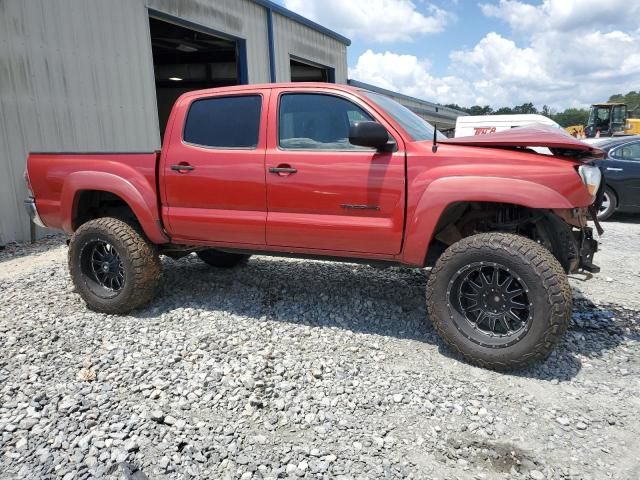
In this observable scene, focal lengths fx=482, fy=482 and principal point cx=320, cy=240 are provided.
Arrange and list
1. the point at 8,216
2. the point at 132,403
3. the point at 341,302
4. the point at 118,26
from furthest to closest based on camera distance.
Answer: the point at 118,26 < the point at 8,216 < the point at 341,302 < the point at 132,403

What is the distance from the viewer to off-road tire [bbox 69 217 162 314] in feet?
13.9

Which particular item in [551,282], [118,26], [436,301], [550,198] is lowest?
[436,301]

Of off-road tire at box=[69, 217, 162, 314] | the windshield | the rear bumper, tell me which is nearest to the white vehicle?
the windshield

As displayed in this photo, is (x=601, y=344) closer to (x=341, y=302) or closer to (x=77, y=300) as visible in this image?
(x=341, y=302)

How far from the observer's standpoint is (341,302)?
4.52 m

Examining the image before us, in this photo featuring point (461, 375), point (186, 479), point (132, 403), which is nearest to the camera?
point (186, 479)

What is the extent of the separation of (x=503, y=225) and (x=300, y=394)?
1.90 m

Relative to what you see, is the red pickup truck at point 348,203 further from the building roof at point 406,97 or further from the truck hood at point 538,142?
the building roof at point 406,97

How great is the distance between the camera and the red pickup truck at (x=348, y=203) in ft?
10.5

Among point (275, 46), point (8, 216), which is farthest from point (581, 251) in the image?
point (275, 46)

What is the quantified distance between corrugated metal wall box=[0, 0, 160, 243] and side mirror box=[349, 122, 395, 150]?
20.6 feet

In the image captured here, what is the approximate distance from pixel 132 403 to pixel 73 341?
120cm

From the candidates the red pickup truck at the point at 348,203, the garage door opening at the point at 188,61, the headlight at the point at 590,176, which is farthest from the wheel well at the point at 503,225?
the garage door opening at the point at 188,61

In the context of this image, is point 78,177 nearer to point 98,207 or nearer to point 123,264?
point 98,207
